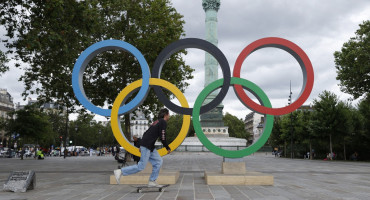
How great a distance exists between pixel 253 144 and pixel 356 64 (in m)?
25.6

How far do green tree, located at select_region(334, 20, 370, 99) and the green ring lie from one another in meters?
24.3

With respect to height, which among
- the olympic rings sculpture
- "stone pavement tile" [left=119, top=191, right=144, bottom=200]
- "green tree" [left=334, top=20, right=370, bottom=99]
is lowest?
"stone pavement tile" [left=119, top=191, right=144, bottom=200]

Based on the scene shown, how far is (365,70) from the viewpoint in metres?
33.1

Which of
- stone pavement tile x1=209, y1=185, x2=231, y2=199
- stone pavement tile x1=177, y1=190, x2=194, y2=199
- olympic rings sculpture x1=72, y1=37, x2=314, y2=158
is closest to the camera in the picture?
stone pavement tile x1=177, y1=190, x2=194, y2=199

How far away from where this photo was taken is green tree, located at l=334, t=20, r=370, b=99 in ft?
108

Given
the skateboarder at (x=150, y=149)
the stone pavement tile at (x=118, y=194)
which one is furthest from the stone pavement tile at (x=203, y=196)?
the stone pavement tile at (x=118, y=194)

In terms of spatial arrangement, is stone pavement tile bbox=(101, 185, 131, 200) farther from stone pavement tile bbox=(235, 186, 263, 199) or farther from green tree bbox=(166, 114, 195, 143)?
green tree bbox=(166, 114, 195, 143)

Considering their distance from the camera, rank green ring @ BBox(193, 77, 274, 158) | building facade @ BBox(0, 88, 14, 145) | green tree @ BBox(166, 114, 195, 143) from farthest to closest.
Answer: green tree @ BBox(166, 114, 195, 143) < building facade @ BBox(0, 88, 14, 145) < green ring @ BBox(193, 77, 274, 158)

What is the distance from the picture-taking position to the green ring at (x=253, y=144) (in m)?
12.7

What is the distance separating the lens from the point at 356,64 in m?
33.6

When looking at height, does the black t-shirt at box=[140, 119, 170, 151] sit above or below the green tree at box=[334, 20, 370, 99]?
below

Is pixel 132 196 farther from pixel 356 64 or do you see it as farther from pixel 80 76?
pixel 356 64

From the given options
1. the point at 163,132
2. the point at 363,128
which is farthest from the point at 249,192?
the point at 363,128

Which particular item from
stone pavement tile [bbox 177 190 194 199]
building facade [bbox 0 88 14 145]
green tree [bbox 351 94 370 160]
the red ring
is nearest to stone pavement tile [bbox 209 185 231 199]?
stone pavement tile [bbox 177 190 194 199]
